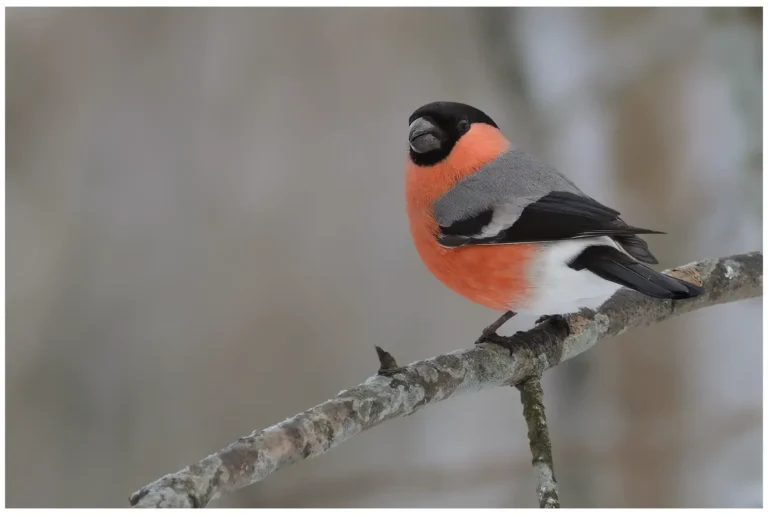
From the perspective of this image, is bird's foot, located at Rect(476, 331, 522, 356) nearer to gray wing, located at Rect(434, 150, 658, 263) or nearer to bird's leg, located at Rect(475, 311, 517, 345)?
bird's leg, located at Rect(475, 311, 517, 345)

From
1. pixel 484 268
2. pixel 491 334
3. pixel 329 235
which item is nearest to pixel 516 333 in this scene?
pixel 491 334

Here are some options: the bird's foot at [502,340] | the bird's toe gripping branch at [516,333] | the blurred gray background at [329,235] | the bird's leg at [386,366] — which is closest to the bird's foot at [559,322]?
the bird's toe gripping branch at [516,333]

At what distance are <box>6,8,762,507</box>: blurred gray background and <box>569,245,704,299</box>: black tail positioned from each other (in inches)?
20.4

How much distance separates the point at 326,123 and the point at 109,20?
0.58 m

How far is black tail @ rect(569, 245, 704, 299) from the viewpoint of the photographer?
119cm

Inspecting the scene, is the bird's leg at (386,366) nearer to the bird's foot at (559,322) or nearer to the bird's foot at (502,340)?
the bird's foot at (502,340)

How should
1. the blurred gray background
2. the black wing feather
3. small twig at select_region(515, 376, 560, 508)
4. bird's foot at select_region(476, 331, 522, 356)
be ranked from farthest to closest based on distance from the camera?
the blurred gray background < bird's foot at select_region(476, 331, 522, 356) < the black wing feather < small twig at select_region(515, 376, 560, 508)

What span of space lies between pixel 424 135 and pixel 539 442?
62 cm

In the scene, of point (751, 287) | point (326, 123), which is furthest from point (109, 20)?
point (751, 287)

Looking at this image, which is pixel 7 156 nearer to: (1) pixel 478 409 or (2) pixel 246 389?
(2) pixel 246 389

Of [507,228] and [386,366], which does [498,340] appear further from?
[386,366]

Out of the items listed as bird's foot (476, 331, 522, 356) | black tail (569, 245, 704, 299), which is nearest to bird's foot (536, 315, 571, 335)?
bird's foot (476, 331, 522, 356)

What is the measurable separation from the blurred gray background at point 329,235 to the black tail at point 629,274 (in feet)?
1.70

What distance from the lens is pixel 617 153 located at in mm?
1802
